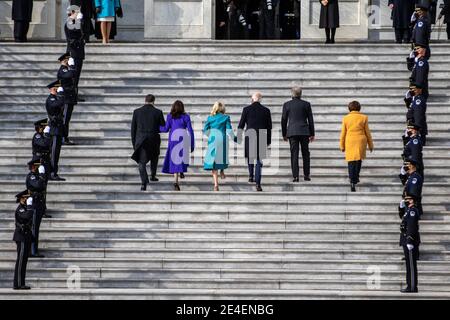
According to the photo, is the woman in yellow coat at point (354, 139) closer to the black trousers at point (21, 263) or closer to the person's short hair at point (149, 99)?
the person's short hair at point (149, 99)

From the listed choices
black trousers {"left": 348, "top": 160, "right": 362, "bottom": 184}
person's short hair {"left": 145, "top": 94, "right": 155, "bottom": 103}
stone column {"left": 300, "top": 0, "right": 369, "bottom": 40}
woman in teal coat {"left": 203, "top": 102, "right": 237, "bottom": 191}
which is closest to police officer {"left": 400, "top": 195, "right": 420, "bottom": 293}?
black trousers {"left": 348, "top": 160, "right": 362, "bottom": 184}

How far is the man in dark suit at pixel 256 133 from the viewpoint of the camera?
3309cm

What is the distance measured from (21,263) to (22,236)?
0.47m

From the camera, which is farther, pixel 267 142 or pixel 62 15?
pixel 62 15

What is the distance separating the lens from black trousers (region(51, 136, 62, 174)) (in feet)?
110

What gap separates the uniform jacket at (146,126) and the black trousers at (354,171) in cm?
320

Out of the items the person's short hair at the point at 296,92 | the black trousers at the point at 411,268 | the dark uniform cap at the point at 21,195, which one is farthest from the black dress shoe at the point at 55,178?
the black trousers at the point at 411,268

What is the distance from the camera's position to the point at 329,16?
1571 inches

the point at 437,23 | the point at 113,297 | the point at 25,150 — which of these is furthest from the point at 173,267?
the point at 437,23

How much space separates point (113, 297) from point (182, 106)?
512 centimetres

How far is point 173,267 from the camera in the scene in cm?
3106

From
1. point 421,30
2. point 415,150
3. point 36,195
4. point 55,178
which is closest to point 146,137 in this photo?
point 55,178

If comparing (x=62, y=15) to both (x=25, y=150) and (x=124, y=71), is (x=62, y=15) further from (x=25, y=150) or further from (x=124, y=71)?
(x=25, y=150)
